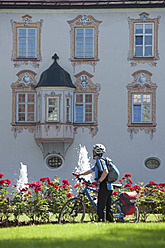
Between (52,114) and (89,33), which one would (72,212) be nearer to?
(52,114)

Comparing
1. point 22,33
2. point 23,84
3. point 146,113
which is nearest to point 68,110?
point 23,84

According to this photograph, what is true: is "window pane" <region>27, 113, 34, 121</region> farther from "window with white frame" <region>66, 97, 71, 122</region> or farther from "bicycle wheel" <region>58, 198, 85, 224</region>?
"bicycle wheel" <region>58, 198, 85, 224</region>

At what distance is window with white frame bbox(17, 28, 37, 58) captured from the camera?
2912cm

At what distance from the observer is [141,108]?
28.9m

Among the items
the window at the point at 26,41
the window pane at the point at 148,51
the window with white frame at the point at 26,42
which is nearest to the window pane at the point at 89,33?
the window at the point at 26,41

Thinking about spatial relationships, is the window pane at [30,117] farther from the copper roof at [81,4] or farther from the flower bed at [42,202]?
the flower bed at [42,202]

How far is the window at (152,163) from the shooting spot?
28562 mm

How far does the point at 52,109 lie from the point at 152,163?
5.66 meters

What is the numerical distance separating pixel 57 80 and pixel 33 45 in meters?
2.41

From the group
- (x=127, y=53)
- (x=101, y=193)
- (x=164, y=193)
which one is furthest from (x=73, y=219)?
(x=127, y=53)

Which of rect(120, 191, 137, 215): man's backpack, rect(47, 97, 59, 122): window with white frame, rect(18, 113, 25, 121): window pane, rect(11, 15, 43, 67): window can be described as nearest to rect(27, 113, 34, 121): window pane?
rect(18, 113, 25, 121): window pane

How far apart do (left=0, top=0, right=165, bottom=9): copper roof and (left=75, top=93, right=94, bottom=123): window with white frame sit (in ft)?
14.9

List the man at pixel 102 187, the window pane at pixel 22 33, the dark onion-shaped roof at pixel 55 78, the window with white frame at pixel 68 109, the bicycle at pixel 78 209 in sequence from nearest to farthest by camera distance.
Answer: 1. the man at pixel 102 187
2. the bicycle at pixel 78 209
3. the dark onion-shaped roof at pixel 55 78
4. the window with white frame at pixel 68 109
5. the window pane at pixel 22 33

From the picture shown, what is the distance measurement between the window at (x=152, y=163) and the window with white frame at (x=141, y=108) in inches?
76.9
